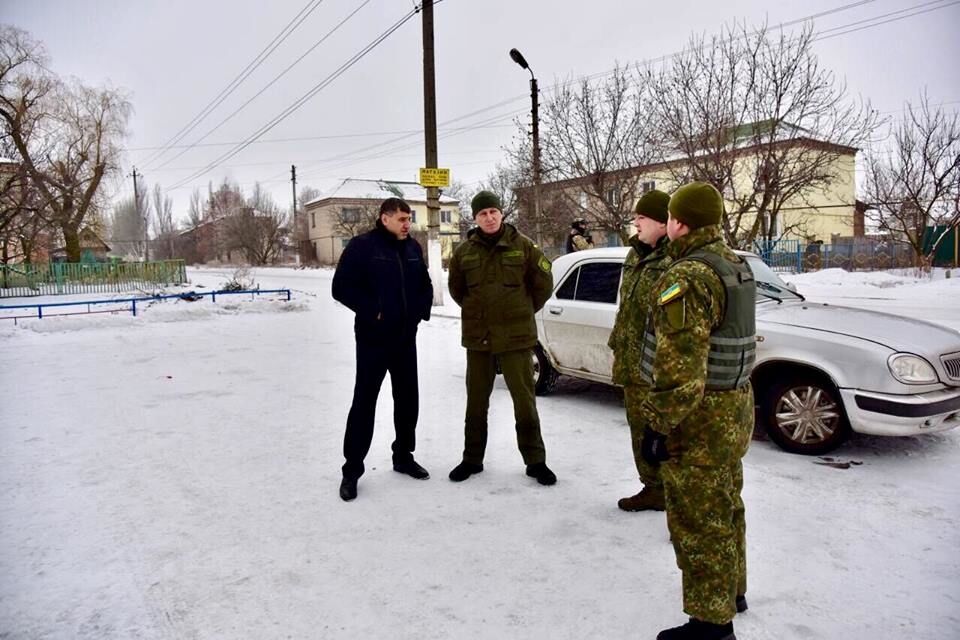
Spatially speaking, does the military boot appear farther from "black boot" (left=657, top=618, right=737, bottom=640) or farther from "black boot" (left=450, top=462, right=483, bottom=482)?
"black boot" (left=657, top=618, right=737, bottom=640)

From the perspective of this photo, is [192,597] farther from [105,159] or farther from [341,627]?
[105,159]

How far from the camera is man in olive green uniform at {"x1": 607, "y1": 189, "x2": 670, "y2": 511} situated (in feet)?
11.2

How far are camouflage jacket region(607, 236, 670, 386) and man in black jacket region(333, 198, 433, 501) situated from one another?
146cm

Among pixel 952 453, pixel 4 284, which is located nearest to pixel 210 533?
pixel 952 453

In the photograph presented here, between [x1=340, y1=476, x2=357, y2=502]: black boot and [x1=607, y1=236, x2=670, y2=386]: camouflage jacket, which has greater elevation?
[x1=607, y1=236, x2=670, y2=386]: camouflage jacket

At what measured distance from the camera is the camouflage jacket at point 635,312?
3502 mm

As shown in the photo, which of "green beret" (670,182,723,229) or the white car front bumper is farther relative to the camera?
the white car front bumper

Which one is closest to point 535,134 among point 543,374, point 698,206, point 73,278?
point 543,374

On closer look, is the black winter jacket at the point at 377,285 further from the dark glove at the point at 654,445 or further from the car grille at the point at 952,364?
the car grille at the point at 952,364

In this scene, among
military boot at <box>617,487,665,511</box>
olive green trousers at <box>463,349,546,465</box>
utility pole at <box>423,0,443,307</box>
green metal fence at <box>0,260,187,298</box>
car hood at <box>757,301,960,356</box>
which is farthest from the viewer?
green metal fence at <box>0,260,187,298</box>

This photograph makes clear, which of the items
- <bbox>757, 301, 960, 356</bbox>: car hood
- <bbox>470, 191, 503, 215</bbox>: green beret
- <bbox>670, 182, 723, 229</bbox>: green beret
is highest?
<bbox>470, 191, 503, 215</bbox>: green beret

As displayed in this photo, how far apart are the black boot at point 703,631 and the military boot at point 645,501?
1.29 metres

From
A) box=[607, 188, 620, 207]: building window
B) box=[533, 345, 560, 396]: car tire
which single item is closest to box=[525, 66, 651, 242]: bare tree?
box=[607, 188, 620, 207]: building window

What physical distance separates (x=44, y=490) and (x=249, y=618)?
247 centimetres
